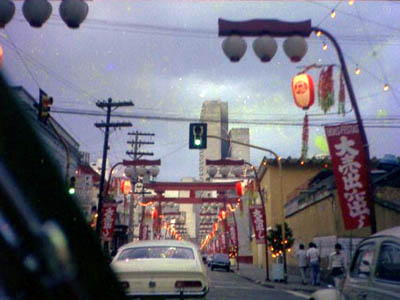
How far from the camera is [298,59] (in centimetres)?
1168

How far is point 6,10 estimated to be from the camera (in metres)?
9.99

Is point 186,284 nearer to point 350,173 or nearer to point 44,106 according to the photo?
point 350,173

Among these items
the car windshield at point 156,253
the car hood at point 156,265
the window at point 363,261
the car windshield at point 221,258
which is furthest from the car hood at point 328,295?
the car windshield at point 221,258

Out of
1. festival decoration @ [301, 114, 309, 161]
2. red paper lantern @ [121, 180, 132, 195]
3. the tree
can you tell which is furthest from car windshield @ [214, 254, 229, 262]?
festival decoration @ [301, 114, 309, 161]

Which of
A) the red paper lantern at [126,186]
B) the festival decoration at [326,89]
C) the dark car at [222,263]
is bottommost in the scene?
the dark car at [222,263]

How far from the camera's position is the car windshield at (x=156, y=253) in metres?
9.53

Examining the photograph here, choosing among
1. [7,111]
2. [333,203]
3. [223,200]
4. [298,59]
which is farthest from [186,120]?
[223,200]

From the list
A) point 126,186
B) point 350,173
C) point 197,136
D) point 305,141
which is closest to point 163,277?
point 350,173

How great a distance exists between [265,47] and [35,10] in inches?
197

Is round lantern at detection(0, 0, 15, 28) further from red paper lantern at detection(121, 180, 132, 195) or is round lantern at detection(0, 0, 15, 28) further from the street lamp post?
red paper lantern at detection(121, 180, 132, 195)

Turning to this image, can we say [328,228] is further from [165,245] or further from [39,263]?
[39,263]

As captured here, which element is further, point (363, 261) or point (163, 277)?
point (163, 277)

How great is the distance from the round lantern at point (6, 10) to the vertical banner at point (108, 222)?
2124cm

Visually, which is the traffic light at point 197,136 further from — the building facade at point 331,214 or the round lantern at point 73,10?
the round lantern at point 73,10
